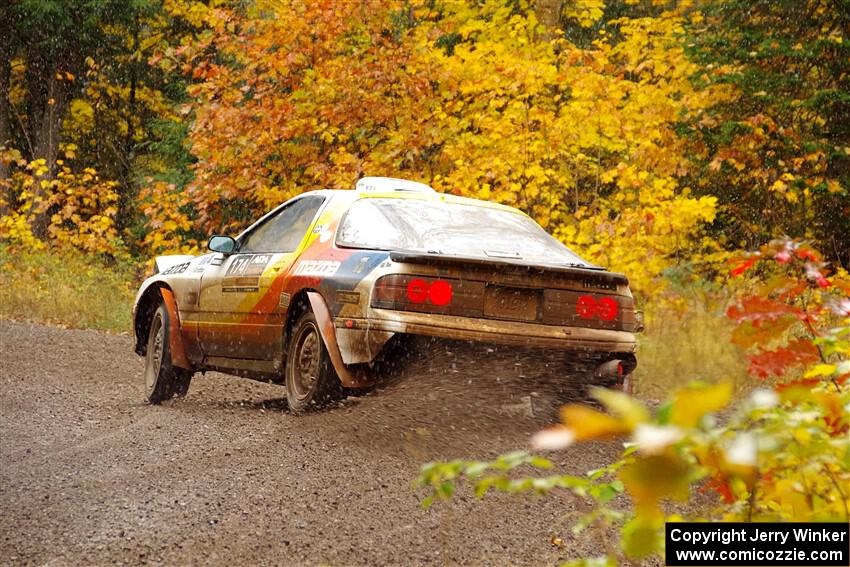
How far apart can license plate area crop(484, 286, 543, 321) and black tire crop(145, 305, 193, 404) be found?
134 inches

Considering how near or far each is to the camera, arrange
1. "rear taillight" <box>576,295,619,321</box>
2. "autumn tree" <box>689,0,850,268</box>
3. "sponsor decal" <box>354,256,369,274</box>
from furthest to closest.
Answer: "autumn tree" <box>689,0,850,268</box>
"rear taillight" <box>576,295,619,321</box>
"sponsor decal" <box>354,256,369,274</box>

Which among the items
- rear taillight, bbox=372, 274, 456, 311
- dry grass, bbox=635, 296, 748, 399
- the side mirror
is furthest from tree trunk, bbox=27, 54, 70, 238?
rear taillight, bbox=372, 274, 456, 311

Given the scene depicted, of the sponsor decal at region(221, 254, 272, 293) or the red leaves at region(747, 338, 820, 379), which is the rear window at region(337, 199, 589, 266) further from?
the red leaves at region(747, 338, 820, 379)

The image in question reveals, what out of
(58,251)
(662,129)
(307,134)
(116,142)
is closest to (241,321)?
(307,134)

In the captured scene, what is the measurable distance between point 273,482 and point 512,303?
191 cm

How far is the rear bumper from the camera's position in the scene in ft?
20.2

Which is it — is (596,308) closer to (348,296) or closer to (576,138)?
(348,296)

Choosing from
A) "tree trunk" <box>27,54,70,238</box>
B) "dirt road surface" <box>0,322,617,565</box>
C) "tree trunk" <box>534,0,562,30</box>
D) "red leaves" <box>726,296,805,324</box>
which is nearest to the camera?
"red leaves" <box>726,296,805,324</box>

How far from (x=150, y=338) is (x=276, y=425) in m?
Answer: 2.81

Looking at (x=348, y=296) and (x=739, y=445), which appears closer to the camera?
(x=739, y=445)

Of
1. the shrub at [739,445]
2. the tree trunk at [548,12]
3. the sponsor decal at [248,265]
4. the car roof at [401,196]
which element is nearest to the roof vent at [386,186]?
the car roof at [401,196]

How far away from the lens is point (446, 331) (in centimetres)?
617

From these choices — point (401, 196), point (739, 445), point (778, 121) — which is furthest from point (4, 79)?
point (739, 445)

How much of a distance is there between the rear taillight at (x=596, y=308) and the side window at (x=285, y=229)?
83.1 inches
